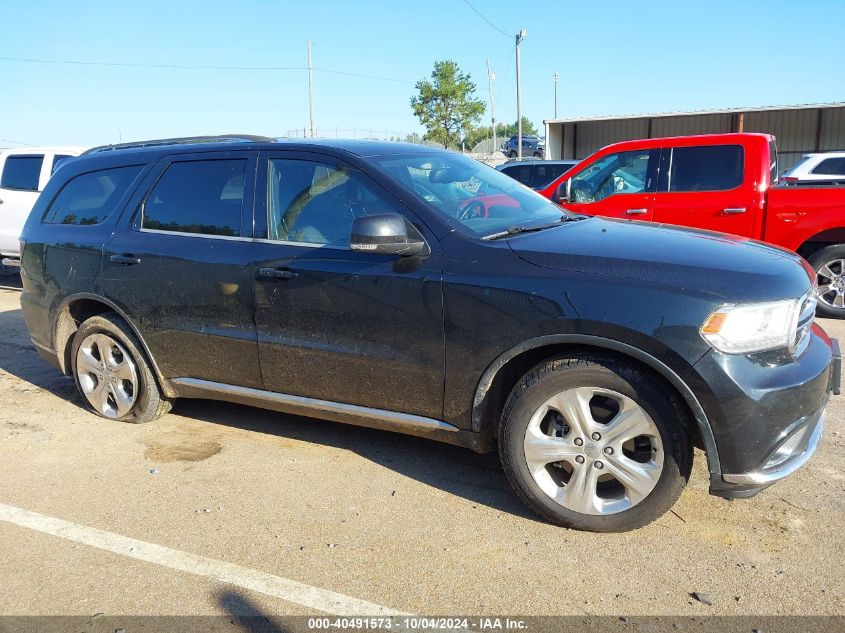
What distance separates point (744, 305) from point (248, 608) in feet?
7.48

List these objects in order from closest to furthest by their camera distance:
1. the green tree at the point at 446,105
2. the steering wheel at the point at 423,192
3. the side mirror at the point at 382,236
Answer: the side mirror at the point at 382,236
the steering wheel at the point at 423,192
the green tree at the point at 446,105

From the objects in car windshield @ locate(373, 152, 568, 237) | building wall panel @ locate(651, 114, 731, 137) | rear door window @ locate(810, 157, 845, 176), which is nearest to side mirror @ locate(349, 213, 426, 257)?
car windshield @ locate(373, 152, 568, 237)

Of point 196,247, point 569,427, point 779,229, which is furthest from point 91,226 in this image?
point 779,229

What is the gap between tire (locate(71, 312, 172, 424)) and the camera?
14.9 feet

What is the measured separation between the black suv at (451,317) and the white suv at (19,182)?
6.87 m

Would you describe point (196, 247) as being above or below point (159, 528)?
above

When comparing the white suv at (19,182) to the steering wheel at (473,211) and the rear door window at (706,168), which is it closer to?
the rear door window at (706,168)

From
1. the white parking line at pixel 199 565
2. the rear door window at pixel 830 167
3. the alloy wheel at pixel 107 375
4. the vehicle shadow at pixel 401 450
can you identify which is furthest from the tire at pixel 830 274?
the alloy wheel at pixel 107 375

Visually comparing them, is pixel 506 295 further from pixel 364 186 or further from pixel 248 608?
pixel 248 608

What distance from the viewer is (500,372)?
10.9 feet

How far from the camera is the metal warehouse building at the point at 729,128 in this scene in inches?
970

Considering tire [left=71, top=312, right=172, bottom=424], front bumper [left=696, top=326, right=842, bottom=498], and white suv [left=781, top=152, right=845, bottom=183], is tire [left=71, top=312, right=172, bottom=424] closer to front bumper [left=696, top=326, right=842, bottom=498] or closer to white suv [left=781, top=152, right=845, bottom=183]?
front bumper [left=696, top=326, right=842, bottom=498]

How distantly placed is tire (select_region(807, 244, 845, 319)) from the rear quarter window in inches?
252

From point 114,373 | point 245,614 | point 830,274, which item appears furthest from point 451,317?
point 830,274
